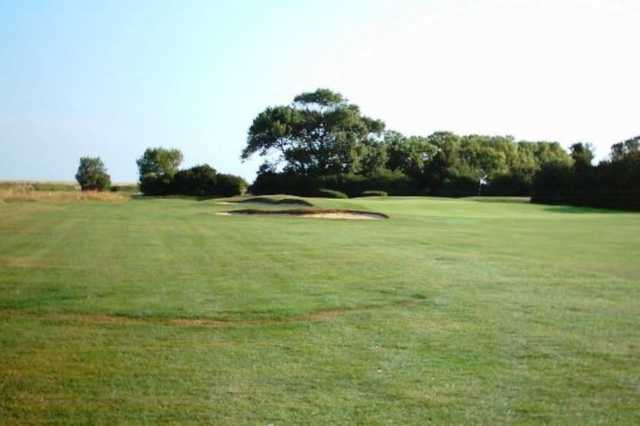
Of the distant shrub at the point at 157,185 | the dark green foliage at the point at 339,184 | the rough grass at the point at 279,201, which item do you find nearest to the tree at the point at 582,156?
the dark green foliage at the point at 339,184

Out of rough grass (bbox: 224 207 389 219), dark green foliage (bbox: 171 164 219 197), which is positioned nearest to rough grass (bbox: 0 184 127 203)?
rough grass (bbox: 224 207 389 219)

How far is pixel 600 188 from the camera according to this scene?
179 feet

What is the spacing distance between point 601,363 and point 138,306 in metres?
5.96

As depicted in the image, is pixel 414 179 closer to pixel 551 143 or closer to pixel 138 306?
pixel 551 143

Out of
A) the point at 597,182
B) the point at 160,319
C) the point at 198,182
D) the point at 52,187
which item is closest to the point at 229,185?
the point at 198,182

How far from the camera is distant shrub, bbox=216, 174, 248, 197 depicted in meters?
70.2

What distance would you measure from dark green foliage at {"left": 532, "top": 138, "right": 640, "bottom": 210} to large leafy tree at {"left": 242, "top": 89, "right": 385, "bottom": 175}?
1142 inches

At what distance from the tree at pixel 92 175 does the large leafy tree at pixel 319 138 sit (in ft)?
82.5

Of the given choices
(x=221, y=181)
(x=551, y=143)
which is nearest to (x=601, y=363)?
(x=221, y=181)

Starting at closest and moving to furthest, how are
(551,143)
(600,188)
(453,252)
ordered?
(453,252) < (600,188) < (551,143)

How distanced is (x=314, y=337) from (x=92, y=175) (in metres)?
103

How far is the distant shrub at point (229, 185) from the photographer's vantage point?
70250 mm

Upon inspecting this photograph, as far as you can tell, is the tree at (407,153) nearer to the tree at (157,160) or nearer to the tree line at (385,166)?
the tree line at (385,166)

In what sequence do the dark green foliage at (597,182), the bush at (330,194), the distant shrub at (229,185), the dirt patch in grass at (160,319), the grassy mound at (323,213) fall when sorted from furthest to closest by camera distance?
the distant shrub at (229,185)
the bush at (330,194)
the dark green foliage at (597,182)
the grassy mound at (323,213)
the dirt patch in grass at (160,319)
